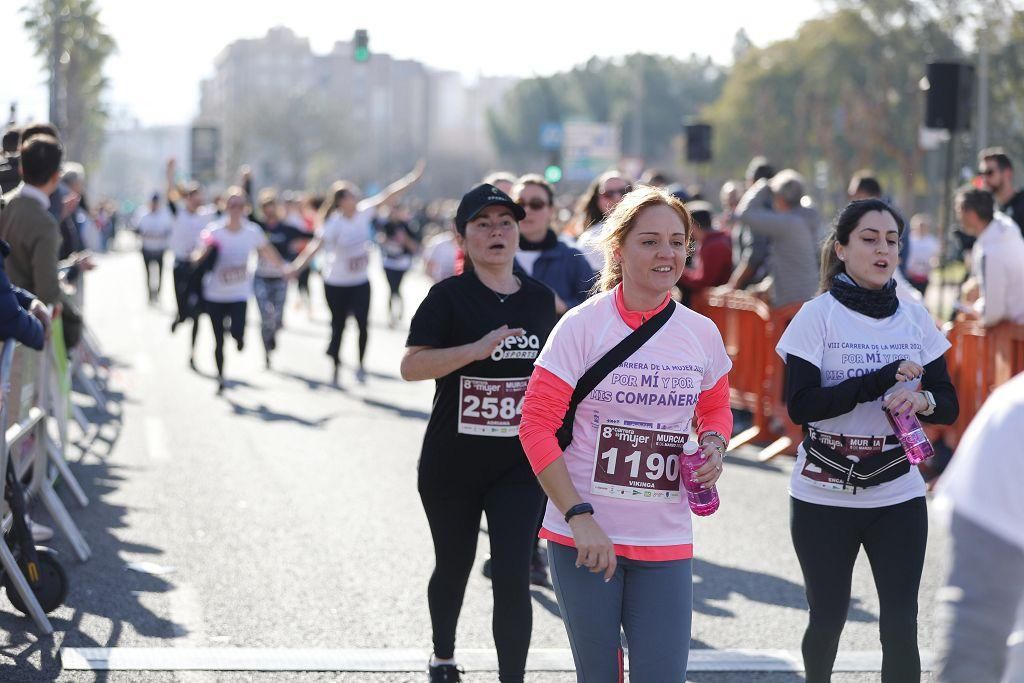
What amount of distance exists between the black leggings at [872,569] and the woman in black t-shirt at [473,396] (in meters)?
0.94

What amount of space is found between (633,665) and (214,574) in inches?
151

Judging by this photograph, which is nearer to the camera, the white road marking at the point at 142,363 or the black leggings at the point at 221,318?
the black leggings at the point at 221,318

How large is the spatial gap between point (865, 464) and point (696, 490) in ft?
3.07

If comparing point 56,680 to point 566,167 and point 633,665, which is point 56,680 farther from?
point 566,167

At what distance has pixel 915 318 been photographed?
4.75m

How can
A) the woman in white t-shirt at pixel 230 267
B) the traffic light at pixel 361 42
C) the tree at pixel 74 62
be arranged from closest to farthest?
the woman in white t-shirt at pixel 230 267, the tree at pixel 74 62, the traffic light at pixel 361 42

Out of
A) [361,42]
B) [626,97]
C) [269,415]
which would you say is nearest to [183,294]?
[269,415]

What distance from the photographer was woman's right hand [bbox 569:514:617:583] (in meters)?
3.71

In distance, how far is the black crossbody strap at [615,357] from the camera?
387 centimetres

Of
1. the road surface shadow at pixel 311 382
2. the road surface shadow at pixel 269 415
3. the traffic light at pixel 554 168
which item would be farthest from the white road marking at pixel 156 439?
the traffic light at pixel 554 168

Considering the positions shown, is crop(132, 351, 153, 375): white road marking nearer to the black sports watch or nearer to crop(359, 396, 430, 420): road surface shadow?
crop(359, 396, 430, 420): road surface shadow

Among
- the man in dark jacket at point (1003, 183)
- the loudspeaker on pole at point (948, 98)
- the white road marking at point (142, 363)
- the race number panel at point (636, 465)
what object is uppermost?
the loudspeaker on pole at point (948, 98)

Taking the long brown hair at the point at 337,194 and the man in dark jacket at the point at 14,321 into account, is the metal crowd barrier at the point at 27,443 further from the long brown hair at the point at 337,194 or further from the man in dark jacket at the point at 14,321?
the long brown hair at the point at 337,194

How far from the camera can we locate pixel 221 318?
14.5 m
